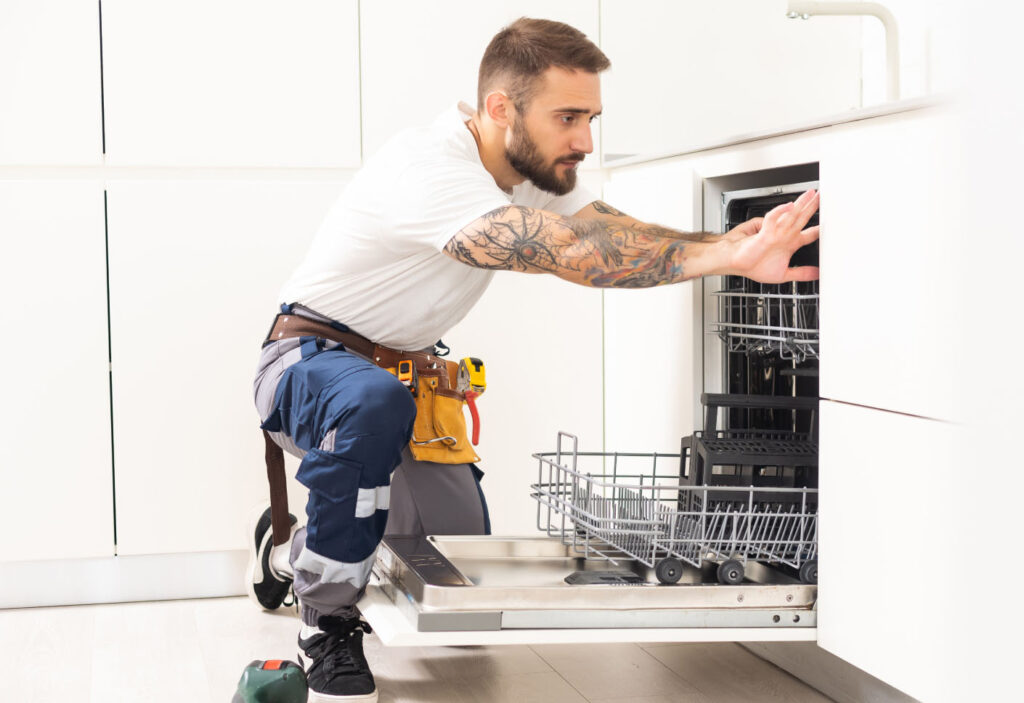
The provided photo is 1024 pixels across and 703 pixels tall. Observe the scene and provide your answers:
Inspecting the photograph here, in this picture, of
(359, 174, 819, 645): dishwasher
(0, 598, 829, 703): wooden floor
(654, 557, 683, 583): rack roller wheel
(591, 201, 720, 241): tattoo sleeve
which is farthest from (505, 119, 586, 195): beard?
(0, 598, 829, 703): wooden floor

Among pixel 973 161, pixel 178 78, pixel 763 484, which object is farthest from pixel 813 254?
pixel 973 161

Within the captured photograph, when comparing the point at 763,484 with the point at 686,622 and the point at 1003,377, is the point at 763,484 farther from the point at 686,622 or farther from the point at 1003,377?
the point at 1003,377

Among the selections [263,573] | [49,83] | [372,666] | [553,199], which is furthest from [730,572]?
[49,83]

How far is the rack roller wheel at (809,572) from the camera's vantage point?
5.16ft

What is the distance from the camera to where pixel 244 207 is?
243cm

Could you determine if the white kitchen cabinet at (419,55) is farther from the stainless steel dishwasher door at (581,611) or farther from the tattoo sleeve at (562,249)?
the stainless steel dishwasher door at (581,611)

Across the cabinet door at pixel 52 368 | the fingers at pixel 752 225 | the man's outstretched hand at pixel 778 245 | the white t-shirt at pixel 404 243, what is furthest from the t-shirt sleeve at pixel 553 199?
the cabinet door at pixel 52 368

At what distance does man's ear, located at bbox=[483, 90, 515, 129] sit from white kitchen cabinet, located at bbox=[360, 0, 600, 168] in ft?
1.87

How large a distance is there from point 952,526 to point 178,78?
2357 millimetres

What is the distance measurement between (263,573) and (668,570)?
3.59 ft

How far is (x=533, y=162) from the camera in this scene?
1945mm

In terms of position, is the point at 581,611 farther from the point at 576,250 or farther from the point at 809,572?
the point at 576,250

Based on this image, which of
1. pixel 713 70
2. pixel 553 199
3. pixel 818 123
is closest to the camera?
pixel 818 123

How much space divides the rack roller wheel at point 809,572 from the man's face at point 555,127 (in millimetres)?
798
